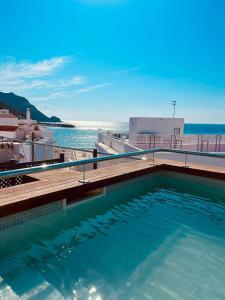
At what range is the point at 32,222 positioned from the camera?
3.48 meters

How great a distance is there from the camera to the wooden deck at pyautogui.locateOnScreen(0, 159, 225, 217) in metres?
3.22

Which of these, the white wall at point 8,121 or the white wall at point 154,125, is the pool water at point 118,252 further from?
the white wall at point 8,121

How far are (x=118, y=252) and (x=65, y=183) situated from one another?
5.40 ft

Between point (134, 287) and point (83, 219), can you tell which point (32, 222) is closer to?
point (83, 219)

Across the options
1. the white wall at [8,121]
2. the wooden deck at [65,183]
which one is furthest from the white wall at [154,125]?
the white wall at [8,121]

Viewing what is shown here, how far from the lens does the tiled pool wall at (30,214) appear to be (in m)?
3.15

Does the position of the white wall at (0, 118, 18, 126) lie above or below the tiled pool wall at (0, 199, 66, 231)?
above

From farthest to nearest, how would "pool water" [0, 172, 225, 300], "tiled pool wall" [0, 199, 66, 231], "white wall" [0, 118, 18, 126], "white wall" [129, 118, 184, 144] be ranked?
"white wall" [0, 118, 18, 126], "white wall" [129, 118, 184, 144], "tiled pool wall" [0, 199, 66, 231], "pool water" [0, 172, 225, 300]

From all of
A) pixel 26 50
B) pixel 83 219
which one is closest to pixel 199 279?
pixel 83 219

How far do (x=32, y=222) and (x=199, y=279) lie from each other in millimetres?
2387

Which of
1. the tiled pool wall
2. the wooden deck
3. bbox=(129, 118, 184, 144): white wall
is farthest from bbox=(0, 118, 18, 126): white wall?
the tiled pool wall

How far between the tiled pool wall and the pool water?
0.24ft

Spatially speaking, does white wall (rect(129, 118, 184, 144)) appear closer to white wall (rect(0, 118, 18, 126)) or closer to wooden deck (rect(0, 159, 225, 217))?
wooden deck (rect(0, 159, 225, 217))

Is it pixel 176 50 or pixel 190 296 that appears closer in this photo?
pixel 190 296
